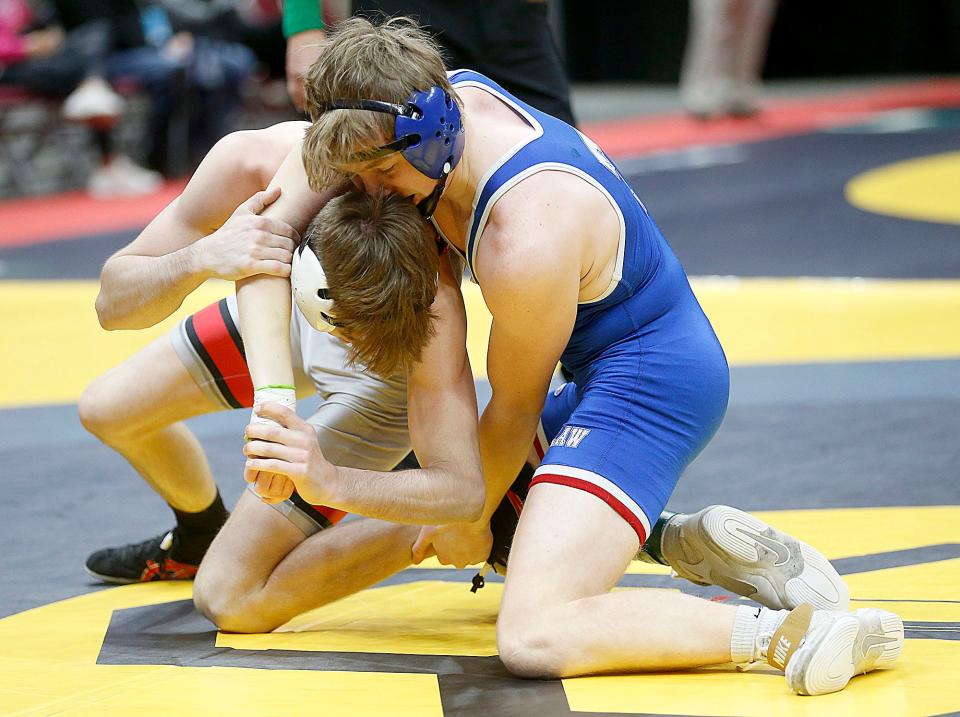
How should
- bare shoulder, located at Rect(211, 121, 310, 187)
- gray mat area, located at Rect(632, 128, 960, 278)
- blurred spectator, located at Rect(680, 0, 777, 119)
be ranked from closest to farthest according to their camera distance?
bare shoulder, located at Rect(211, 121, 310, 187), gray mat area, located at Rect(632, 128, 960, 278), blurred spectator, located at Rect(680, 0, 777, 119)

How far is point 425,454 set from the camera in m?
2.82

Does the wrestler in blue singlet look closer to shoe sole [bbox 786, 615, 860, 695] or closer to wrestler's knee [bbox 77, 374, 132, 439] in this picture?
shoe sole [bbox 786, 615, 860, 695]

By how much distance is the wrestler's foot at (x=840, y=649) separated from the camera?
8.16 feet

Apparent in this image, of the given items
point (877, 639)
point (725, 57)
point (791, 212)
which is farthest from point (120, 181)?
point (877, 639)

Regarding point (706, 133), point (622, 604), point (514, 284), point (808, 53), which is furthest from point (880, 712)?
point (808, 53)

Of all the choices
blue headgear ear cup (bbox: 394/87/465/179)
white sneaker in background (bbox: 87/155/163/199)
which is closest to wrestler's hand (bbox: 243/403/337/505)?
blue headgear ear cup (bbox: 394/87/465/179)

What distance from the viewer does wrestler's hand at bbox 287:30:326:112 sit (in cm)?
378

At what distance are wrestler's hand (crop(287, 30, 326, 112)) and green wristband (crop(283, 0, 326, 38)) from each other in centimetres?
1

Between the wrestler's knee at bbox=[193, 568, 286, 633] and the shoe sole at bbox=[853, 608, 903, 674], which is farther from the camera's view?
the wrestler's knee at bbox=[193, 568, 286, 633]

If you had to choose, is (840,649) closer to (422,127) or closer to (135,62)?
(422,127)

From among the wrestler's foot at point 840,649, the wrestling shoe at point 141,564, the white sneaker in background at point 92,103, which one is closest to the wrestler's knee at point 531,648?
the wrestler's foot at point 840,649

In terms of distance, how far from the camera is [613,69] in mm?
17688

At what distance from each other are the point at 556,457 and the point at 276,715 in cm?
70

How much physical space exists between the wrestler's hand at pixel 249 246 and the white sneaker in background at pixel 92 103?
276 inches
